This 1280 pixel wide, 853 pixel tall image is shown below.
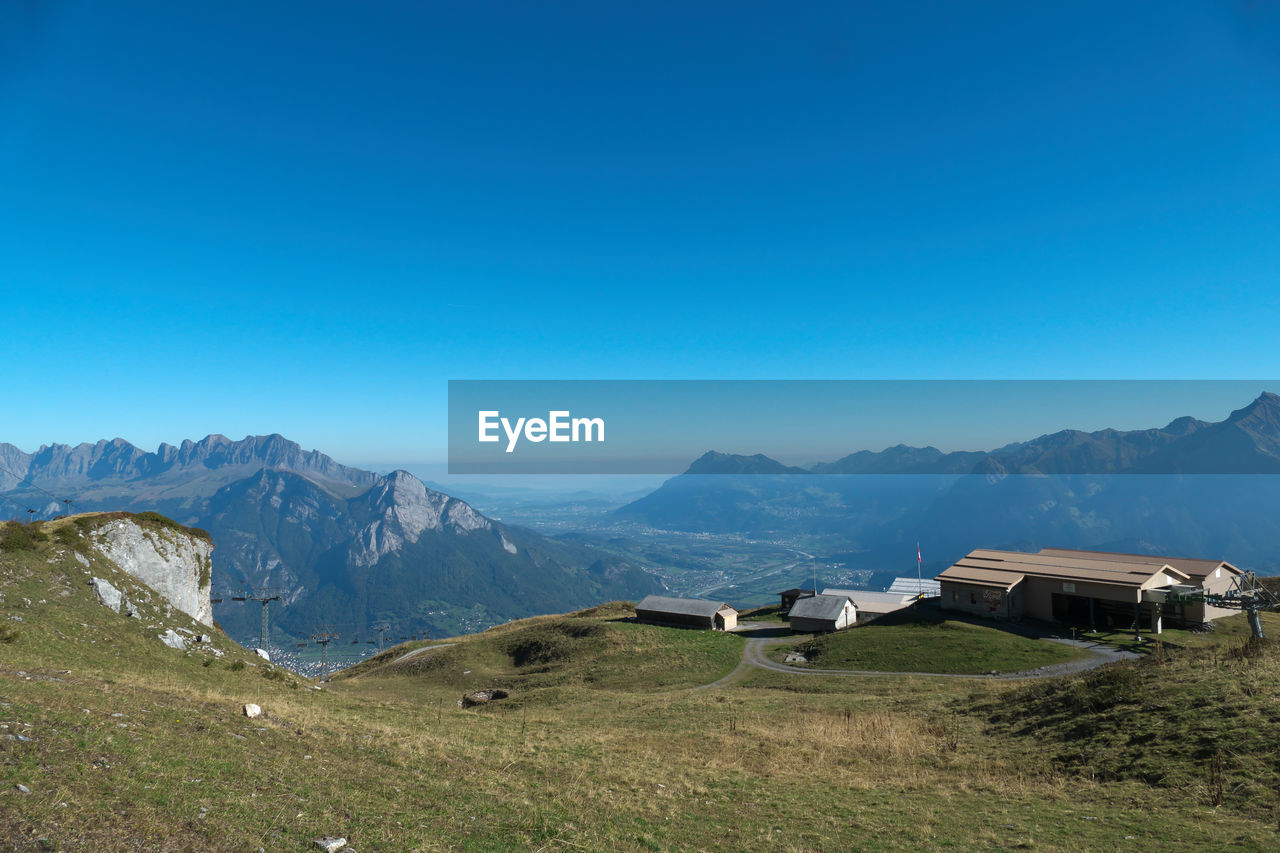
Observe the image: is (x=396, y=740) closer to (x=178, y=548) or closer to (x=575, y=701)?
(x=575, y=701)

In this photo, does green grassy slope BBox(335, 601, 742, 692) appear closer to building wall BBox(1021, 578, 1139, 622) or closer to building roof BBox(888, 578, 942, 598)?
building wall BBox(1021, 578, 1139, 622)

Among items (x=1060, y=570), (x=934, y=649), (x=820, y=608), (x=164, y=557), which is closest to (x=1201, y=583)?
(x=1060, y=570)

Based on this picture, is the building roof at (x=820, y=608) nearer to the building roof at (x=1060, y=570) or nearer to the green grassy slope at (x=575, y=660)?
the green grassy slope at (x=575, y=660)

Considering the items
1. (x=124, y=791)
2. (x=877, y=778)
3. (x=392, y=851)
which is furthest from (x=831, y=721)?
(x=124, y=791)

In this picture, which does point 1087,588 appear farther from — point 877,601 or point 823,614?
point 823,614

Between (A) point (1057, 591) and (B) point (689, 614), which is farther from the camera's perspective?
(B) point (689, 614)

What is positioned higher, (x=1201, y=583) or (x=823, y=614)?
(x=1201, y=583)

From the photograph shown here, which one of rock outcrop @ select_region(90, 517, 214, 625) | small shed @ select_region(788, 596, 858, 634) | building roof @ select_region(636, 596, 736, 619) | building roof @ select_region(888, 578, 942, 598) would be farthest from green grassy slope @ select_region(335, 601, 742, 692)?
building roof @ select_region(888, 578, 942, 598)

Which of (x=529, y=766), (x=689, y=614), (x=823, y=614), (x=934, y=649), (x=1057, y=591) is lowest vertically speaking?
(x=689, y=614)
